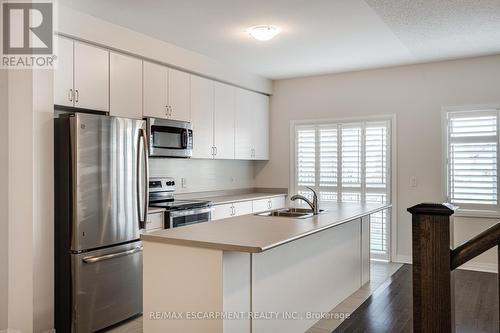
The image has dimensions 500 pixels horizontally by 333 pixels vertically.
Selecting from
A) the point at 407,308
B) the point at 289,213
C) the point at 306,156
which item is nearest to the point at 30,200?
the point at 289,213

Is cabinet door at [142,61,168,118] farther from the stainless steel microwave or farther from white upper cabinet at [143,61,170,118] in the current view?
the stainless steel microwave

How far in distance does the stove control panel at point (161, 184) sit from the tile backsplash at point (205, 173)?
A: 80 mm

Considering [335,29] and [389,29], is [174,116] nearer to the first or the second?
[335,29]

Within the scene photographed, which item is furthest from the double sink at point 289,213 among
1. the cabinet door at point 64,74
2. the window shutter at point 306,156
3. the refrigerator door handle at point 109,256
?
the window shutter at point 306,156

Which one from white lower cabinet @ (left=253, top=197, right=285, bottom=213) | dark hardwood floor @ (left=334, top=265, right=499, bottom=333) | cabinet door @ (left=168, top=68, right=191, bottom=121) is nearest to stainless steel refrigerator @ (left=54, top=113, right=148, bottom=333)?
cabinet door @ (left=168, top=68, right=191, bottom=121)

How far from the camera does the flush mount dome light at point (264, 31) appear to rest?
3.75m

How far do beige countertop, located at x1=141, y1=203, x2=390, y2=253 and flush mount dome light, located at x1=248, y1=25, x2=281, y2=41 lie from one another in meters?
1.68

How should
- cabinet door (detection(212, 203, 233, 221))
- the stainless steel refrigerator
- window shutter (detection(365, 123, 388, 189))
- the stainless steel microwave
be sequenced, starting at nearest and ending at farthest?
the stainless steel refrigerator < the stainless steel microwave < cabinet door (detection(212, 203, 233, 221)) < window shutter (detection(365, 123, 388, 189))

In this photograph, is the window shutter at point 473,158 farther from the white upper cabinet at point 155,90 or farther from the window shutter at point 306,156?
the white upper cabinet at point 155,90

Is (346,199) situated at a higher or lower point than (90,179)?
lower

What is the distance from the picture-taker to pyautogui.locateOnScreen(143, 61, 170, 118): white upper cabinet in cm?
410

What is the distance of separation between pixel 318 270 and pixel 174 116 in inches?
88.6

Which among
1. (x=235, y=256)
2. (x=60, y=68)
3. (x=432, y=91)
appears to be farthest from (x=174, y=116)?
(x=432, y=91)

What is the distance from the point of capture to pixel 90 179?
306cm
